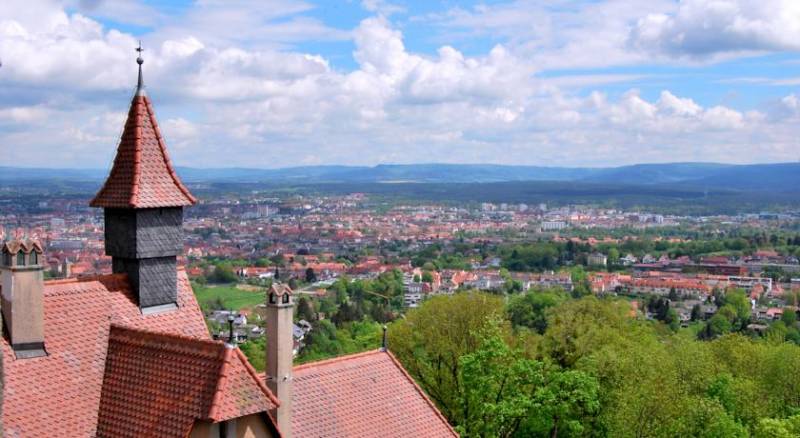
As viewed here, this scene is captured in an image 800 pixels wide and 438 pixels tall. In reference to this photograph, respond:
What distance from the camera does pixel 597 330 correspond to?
34781 mm

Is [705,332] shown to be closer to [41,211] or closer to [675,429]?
[675,429]

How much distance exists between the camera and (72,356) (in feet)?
50.8

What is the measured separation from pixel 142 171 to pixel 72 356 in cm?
457

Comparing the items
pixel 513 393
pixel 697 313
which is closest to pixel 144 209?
pixel 513 393

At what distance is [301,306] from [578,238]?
12111 cm

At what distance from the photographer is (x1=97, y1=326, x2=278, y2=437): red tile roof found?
1358 cm

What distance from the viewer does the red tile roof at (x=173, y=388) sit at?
535 inches

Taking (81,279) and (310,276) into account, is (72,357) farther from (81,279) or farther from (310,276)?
(310,276)

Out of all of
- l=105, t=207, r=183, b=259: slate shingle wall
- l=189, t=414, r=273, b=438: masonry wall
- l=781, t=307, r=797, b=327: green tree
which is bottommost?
l=781, t=307, r=797, b=327: green tree

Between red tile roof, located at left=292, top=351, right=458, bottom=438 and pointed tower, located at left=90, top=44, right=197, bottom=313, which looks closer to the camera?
red tile roof, located at left=292, top=351, right=458, bottom=438

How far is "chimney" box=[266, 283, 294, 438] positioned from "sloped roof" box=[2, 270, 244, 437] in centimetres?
283

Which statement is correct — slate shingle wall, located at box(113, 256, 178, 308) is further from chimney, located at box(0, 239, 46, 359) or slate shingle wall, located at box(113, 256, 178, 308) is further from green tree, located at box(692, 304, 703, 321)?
green tree, located at box(692, 304, 703, 321)

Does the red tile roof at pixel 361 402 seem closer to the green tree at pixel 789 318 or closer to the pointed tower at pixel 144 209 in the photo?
the pointed tower at pixel 144 209

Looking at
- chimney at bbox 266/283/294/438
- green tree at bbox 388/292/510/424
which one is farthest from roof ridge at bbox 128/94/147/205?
green tree at bbox 388/292/510/424
